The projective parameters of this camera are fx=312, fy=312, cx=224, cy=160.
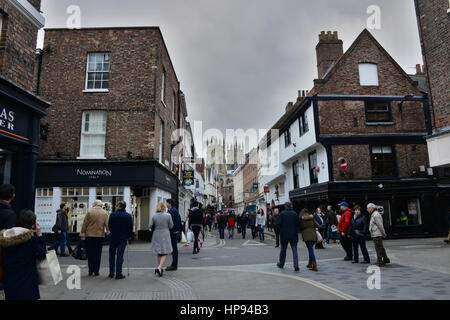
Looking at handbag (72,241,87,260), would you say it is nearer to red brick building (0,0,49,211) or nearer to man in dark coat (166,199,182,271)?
red brick building (0,0,49,211)

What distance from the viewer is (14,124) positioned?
818cm

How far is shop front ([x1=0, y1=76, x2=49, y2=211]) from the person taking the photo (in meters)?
7.87

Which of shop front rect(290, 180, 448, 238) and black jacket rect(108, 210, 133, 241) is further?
shop front rect(290, 180, 448, 238)

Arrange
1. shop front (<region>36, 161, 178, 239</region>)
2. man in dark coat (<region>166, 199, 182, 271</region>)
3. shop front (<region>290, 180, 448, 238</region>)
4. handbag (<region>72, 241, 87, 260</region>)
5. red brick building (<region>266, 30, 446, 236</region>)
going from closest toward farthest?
man in dark coat (<region>166, 199, 182, 271</region>), handbag (<region>72, 241, 87, 260</region>), shop front (<region>36, 161, 178, 239</region>), shop front (<region>290, 180, 448, 238</region>), red brick building (<region>266, 30, 446, 236</region>)

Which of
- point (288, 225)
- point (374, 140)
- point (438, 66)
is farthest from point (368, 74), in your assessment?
point (288, 225)

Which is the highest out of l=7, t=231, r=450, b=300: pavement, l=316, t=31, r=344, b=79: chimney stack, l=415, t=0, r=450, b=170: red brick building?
l=316, t=31, r=344, b=79: chimney stack

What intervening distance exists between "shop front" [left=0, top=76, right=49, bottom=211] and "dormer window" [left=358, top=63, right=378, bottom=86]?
19011mm

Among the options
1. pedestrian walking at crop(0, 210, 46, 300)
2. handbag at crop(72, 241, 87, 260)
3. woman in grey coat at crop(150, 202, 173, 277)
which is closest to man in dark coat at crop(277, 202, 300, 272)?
woman in grey coat at crop(150, 202, 173, 277)

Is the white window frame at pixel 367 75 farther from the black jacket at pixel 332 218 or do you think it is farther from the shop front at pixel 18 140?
the shop front at pixel 18 140

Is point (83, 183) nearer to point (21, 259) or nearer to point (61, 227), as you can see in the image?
point (61, 227)

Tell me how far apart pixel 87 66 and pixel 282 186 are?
21.5m

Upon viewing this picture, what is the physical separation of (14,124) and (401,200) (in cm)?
2034

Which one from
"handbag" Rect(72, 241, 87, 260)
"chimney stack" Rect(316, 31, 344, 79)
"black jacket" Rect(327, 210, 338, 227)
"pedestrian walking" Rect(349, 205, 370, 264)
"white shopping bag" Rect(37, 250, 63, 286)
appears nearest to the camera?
"white shopping bag" Rect(37, 250, 63, 286)
